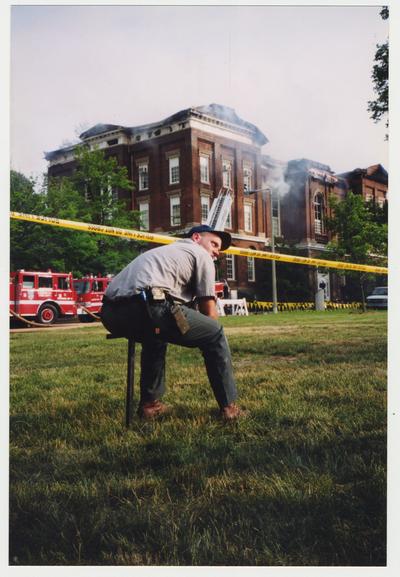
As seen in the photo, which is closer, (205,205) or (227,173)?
(227,173)

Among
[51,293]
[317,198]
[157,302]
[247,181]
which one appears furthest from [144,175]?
[157,302]

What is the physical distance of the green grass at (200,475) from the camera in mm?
1592

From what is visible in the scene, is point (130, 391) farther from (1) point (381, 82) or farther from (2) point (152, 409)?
(1) point (381, 82)

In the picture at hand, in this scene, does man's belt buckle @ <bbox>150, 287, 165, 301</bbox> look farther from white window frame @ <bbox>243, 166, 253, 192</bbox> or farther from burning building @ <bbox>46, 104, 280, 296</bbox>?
white window frame @ <bbox>243, 166, 253, 192</bbox>

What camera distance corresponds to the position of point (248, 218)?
4.59 meters

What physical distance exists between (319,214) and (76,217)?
3.43 metres

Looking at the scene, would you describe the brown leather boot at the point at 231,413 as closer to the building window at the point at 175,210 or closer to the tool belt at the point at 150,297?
the tool belt at the point at 150,297

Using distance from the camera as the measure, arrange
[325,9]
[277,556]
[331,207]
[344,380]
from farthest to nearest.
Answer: [331,207] < [344,380] < [325,9] < [277,556]

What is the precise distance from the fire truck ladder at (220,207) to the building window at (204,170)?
21 cm

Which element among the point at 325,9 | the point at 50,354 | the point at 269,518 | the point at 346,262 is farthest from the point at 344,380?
the point at 50,354

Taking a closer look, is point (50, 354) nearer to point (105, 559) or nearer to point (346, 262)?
point (346, 262)

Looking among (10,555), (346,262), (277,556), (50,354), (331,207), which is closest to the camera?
(277,556)

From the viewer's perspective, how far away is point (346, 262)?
4617 millimetres

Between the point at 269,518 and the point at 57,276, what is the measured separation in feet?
15.9
